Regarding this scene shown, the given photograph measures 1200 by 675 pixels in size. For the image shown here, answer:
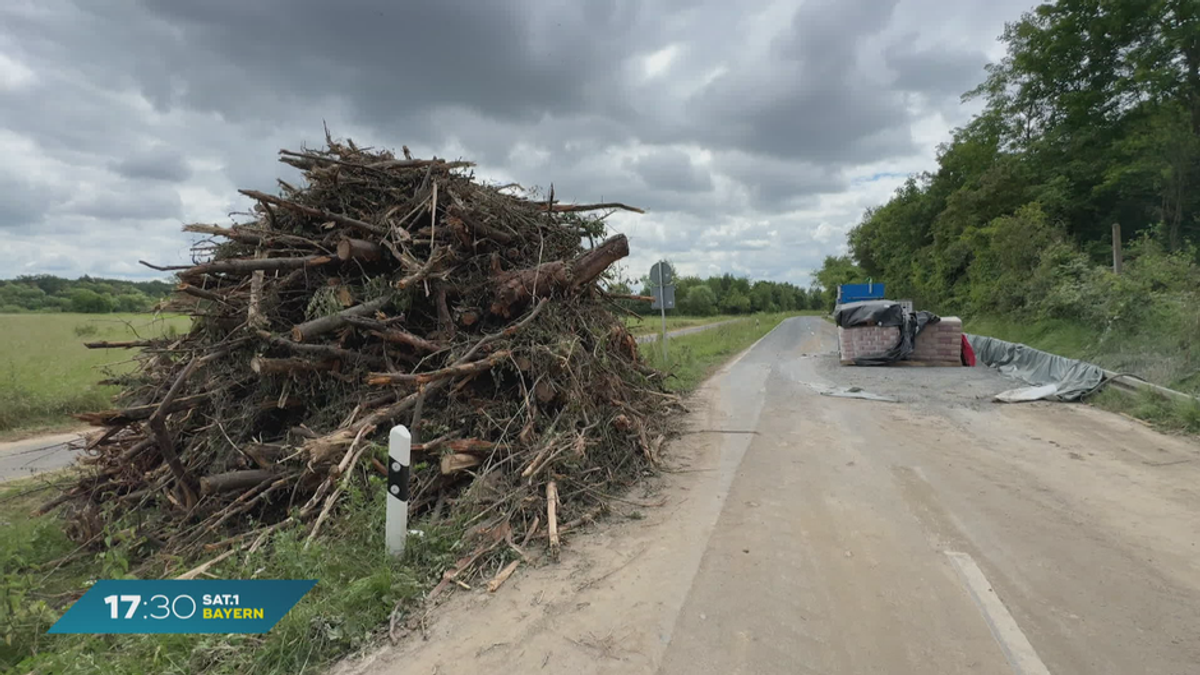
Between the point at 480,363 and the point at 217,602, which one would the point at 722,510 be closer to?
the point at 480,363

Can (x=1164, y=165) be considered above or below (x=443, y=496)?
above

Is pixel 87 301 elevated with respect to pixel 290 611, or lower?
elevated

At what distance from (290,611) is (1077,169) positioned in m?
32.0

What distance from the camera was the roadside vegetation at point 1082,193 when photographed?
12.1 metres

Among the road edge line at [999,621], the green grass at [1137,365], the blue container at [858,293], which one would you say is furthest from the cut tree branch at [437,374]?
the blue container at [858,293]

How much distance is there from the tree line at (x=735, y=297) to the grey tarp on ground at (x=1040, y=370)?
5445cm

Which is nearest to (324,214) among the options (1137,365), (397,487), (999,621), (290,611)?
(397,487)

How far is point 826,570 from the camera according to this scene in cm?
346

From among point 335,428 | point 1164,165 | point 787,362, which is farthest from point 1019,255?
point 335,428

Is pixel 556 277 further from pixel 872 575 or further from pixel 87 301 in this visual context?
pixel 87 301

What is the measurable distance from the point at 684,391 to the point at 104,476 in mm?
8744

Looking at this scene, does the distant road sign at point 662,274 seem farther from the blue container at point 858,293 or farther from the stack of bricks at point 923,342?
the blue container at point 858,293

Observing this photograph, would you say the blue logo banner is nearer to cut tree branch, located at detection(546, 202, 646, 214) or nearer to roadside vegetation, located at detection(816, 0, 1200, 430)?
cut tree branch, located at detection(546, 202, 646, 214)

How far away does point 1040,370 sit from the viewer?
37.0 feet
